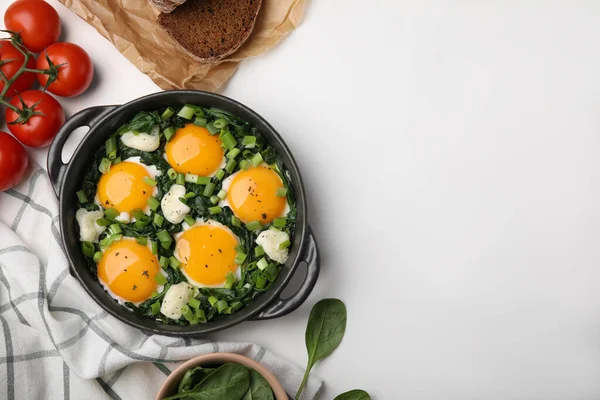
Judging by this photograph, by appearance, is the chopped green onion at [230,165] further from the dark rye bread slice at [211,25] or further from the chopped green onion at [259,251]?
the dark rye bread slice at [211,25]

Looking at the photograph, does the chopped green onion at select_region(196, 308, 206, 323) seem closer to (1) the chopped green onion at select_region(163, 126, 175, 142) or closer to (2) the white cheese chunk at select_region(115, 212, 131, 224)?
(2) the white cheese chunk at select_region(115, 212, 131, 224)

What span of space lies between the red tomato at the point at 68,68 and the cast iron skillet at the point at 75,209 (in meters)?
0.20

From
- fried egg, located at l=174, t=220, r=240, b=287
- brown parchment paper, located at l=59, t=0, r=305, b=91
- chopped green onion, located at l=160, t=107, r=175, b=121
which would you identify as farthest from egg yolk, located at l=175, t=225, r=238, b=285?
brown parchment paper, located at l=59, t=0, r=305, b=91

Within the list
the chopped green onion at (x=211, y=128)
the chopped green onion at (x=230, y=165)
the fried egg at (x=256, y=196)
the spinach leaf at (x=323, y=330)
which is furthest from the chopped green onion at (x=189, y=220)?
→ the spinach leaf at (x=323, y=330)

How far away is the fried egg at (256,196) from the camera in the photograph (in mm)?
2285

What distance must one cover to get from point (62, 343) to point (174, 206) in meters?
0.64

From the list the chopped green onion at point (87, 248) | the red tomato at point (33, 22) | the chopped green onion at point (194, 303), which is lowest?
the chopped green onion at point (194, 303)

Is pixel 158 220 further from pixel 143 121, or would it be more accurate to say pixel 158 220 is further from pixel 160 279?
pixel 143 121

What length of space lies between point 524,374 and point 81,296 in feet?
5.70

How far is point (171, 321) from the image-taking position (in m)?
2.31

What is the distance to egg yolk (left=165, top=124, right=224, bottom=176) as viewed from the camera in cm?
232

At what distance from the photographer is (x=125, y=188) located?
90.6 inches

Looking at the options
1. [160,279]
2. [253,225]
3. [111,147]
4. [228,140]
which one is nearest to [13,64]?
[111,147]

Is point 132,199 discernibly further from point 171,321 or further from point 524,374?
point 524,374
